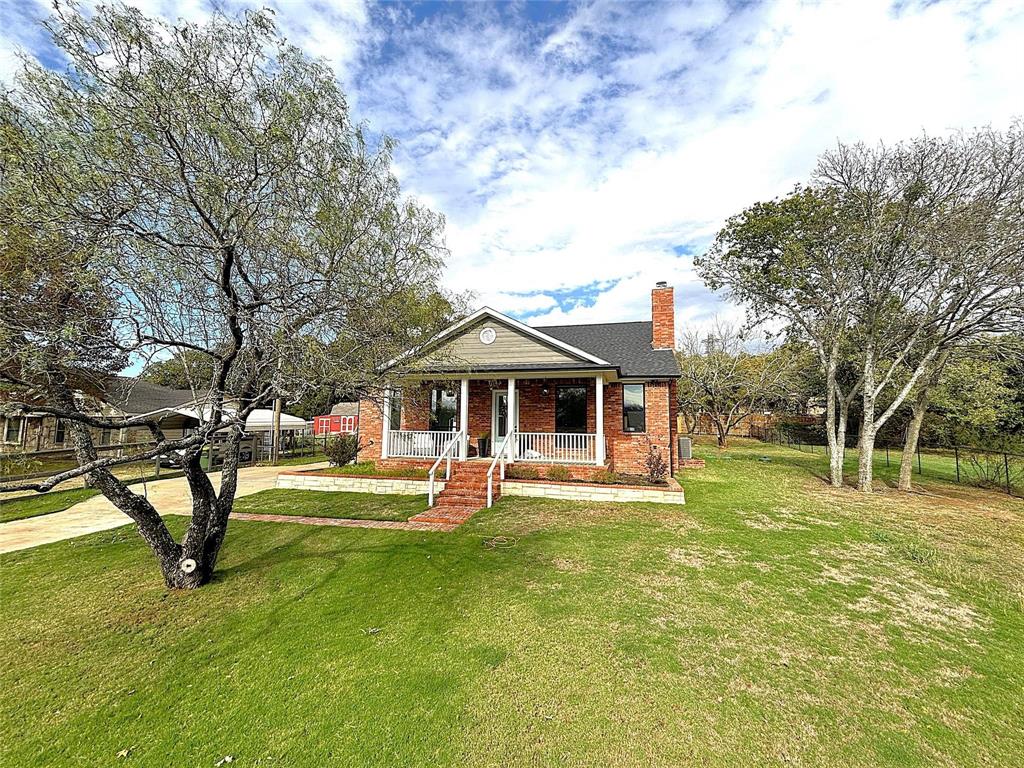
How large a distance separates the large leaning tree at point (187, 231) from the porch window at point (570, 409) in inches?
367

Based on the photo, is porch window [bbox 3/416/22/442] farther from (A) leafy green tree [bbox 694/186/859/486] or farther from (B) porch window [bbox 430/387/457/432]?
(A) leafy green tree [bbox 694/186/859/486]

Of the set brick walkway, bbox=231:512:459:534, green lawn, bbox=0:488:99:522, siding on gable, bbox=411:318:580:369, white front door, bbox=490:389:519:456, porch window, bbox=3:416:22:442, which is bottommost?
green lawn, bbox=0:488:99:522

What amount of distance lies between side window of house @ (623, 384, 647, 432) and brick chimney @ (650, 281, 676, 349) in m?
2.50

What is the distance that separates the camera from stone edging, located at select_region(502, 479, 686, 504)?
34.1 feet

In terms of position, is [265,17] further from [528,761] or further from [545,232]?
[545,232]

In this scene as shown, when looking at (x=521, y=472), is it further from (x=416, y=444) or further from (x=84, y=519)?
(x=84, y=519)

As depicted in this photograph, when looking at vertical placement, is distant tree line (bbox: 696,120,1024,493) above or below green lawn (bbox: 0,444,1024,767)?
above

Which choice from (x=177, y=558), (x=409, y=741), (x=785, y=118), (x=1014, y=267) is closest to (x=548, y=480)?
(x=177, y=558)

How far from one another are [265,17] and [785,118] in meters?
11.6

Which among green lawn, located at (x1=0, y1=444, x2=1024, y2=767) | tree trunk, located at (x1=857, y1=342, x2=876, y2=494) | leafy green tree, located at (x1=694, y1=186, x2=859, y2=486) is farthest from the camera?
leafy green tree, located at (x1=694, y1=186, x2=859, y2=486)

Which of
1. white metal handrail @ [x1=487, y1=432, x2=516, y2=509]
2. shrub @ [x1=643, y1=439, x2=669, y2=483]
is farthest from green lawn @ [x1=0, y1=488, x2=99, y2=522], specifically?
shrub @ [x1=643, y1=439, x2=669, y2=483]

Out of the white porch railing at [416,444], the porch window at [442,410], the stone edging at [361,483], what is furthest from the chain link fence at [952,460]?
the stone edging at [361,483]

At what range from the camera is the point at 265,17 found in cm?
427

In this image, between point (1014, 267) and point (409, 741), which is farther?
point (1014, 267)
